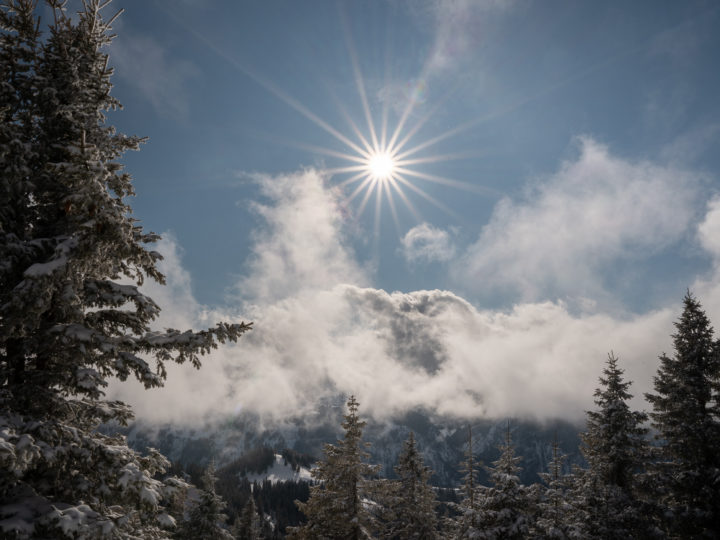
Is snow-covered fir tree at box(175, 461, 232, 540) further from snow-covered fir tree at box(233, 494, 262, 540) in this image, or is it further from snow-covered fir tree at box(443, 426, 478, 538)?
snow-covered fir tree at box(233, 494, 262, 540)

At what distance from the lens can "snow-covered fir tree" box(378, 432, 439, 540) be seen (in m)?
24.9

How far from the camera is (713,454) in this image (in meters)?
16.2

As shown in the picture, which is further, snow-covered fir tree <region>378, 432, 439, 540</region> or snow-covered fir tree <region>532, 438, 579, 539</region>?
snow-covered fir tree <region>378, 432, 439, 540</region>

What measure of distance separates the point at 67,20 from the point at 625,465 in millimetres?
26313

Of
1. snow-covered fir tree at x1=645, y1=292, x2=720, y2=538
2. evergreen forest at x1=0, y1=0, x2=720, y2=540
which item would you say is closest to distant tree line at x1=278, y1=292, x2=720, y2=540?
snow-covered fir tree at x1=645, y1=292, x2=720, y2=538

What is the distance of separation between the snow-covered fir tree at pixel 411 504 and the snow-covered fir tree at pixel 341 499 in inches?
186

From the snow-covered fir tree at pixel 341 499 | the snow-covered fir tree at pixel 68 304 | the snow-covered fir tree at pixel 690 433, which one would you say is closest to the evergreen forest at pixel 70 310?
the snow-covered fir tree at pixel 68 304

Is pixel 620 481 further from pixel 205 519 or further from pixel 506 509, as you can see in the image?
pixel 205 519

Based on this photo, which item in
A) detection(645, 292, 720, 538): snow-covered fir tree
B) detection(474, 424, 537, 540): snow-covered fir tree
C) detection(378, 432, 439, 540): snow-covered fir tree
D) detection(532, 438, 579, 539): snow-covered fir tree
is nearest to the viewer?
detection(645, 292, 720, 538): snow-covered fir tree

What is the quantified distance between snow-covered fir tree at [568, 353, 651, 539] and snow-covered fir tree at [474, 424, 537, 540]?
2.14 metres

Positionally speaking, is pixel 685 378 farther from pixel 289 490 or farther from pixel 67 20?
pixel 289 490

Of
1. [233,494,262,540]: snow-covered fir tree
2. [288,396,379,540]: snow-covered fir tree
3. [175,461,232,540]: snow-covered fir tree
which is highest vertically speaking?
[288,396,379,540]: snow-covered fir tree

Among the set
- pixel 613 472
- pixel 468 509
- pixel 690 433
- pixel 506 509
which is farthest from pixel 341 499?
pixel 690 433

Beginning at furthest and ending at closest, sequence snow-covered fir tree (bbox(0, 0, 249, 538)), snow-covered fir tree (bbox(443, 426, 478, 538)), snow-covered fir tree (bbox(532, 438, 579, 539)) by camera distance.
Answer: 1. snow-covered fir tree (bbox(443, 426, 478, 538))
2. snow-covered fir tree (bbox(532, 438, 579, 539))
3. snow-covered fir tree (bbox(0, 0, 249, 538))
